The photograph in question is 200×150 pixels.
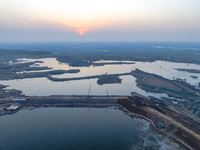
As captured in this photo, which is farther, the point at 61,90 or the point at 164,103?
the point at 61,90

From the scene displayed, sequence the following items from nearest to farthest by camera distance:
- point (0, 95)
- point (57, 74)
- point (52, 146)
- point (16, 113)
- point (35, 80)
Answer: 1. point (52, 146)
2. point (16, 113)
3. point (0, 95)
4. point (35, 80)
5. point (57, 74)

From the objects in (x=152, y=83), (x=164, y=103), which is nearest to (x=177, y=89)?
(x=152, y=83)

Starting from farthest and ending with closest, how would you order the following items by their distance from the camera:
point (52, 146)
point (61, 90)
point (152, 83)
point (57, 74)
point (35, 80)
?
point (57, 74)
point (35, 80)
point (152, 83)
point (61, 90)
point (52, 146)

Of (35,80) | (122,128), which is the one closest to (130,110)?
(122,128)

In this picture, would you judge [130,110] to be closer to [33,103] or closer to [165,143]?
[165,143]

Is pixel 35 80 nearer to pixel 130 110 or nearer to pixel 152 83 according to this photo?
pixel 130 110

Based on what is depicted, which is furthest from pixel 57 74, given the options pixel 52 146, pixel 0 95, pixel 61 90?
pixel 52 146

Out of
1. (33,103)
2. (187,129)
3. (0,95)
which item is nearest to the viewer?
(187,129)

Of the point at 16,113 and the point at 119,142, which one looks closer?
the point at 119,142

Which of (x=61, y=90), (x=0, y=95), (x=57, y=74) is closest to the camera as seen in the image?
(x=0, y=95)
